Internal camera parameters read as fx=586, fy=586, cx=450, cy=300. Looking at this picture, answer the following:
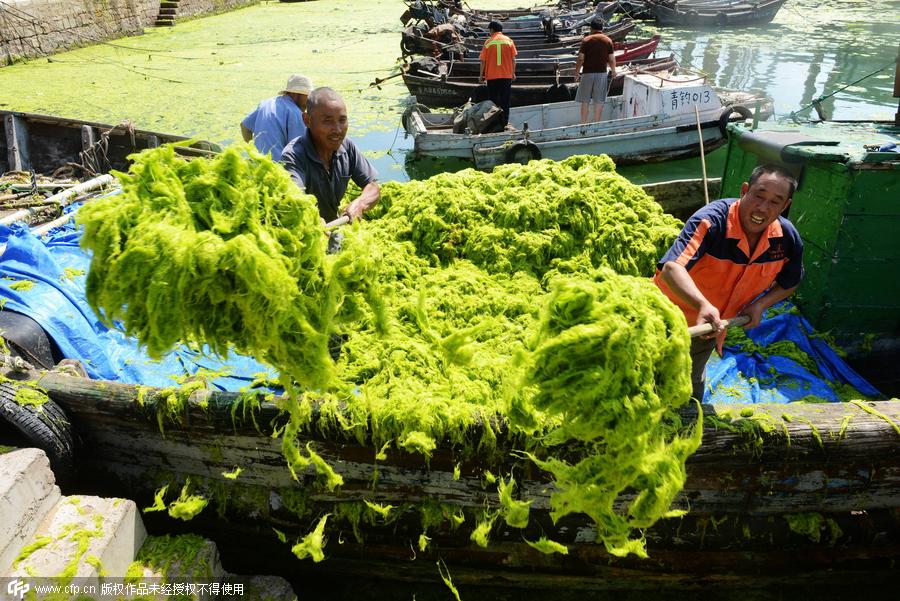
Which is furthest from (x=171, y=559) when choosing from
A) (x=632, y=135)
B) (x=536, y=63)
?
(x=536, y=63)

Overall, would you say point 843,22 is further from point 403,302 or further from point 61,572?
point 61,572

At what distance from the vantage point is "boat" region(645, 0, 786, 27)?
22969 mm

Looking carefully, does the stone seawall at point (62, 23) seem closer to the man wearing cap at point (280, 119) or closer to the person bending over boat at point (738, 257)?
the man wearing cap at point (280, 119)

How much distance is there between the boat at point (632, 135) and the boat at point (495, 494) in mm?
7310

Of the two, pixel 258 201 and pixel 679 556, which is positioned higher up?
pixel 258 201

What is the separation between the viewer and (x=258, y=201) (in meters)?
2.52

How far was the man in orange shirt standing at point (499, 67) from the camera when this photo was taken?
427 inches

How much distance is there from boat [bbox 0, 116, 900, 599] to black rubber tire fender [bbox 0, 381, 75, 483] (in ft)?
0.18

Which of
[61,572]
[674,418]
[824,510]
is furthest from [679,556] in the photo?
[61,572]

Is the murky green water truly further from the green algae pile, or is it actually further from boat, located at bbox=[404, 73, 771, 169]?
the green algae pile

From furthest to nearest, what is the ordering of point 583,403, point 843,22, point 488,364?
point 843,22 < point 488,364 < point 583,403

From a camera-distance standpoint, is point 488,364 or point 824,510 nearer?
point 824,510

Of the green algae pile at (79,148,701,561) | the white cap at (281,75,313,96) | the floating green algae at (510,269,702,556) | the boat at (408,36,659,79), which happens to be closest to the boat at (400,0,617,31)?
the boat at (408,36,659,79)

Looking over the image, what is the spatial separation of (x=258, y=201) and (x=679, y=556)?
2903mm
